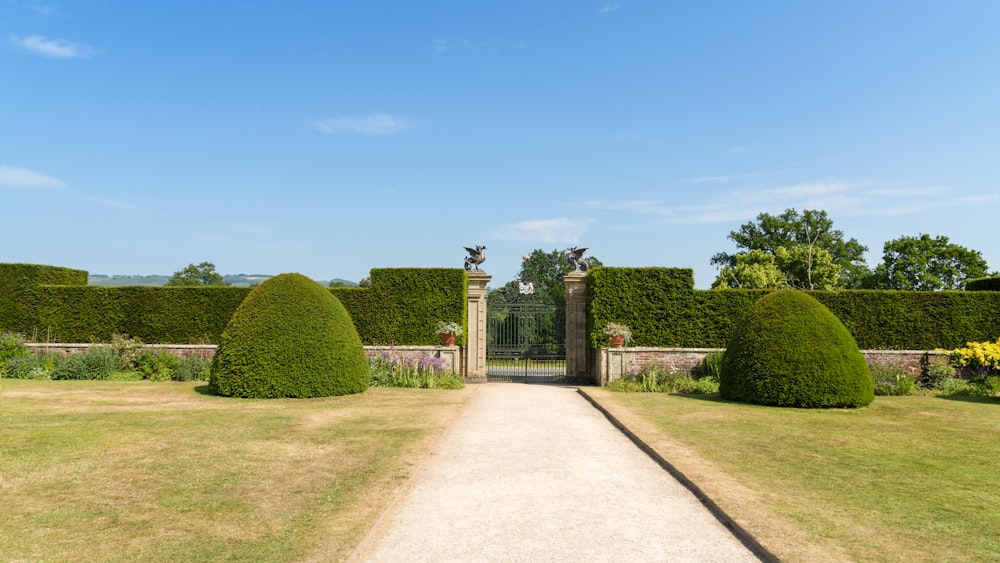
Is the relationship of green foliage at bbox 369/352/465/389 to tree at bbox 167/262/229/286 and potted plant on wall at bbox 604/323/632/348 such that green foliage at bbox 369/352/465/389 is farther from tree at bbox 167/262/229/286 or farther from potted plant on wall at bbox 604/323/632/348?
tree at bbox 167/262/229/286

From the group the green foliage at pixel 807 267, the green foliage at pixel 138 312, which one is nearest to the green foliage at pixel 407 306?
the green foliage at pixel 138 312

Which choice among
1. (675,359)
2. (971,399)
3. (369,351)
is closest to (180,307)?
(369,351)

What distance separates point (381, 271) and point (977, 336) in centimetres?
1784

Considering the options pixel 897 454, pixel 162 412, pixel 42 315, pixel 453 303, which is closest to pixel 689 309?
pixel 453 303

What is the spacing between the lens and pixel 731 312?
17.7m

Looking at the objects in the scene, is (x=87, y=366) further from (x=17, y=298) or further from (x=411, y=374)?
(x=411, y=374)

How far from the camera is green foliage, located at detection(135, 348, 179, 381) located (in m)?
16.3

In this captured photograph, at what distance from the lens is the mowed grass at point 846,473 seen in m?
4.59

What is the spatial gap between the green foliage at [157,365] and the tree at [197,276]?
182 ft

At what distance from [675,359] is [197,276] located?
6747cm

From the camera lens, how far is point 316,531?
15.3ft

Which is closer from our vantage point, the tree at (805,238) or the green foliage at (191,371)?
the green foliage at (191,371)

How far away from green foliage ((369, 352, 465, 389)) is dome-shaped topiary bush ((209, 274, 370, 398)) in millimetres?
2204

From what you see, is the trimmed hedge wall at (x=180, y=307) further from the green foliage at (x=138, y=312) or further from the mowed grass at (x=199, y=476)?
the mowed grass at (x=199, y=476)
